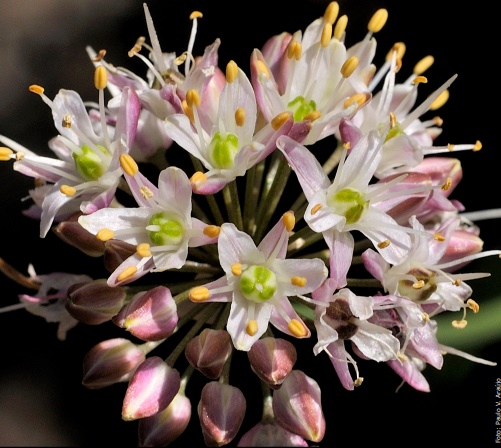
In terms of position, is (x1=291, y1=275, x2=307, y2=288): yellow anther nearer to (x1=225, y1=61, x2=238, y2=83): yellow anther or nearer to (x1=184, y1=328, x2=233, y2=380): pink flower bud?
(x1=184, y1=328, x2=233, y2=380): pink flower bud

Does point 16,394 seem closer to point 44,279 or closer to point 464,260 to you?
point 44,279

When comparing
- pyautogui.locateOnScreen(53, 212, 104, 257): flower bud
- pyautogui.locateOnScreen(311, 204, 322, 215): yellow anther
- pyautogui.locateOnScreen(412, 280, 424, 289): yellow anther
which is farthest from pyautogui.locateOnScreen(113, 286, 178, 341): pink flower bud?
pyautogui.locateOnScreen(412, 280, 424, 289): yellow anther

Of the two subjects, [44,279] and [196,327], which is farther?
[44,279]

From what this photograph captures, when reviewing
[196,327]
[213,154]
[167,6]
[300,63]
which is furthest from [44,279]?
[167,6]

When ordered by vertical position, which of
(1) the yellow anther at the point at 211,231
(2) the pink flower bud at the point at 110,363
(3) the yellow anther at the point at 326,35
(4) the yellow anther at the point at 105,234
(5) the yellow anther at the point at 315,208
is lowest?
(2) the pink flower bud at the point at 110,363

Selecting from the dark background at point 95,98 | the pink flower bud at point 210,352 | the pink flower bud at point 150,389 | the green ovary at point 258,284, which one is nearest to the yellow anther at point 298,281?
the green ovary at point 258,284

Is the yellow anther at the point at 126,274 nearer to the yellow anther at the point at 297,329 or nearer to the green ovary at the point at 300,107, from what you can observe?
the yellow anther at the point at 297,329
